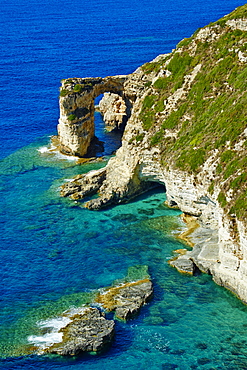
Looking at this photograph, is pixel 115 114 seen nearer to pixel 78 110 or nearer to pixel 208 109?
pixel 78 110

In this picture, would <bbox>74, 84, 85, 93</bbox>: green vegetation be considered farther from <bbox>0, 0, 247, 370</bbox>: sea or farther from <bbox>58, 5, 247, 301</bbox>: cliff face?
<bbox>58, 5, 247, 301</bbox>: cliff face

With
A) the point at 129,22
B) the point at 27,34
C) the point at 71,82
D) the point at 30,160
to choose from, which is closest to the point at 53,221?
the point at 30,160

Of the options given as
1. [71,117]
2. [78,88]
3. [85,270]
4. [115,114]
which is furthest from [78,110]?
[85,270]

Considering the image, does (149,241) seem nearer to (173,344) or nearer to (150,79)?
(173,344)

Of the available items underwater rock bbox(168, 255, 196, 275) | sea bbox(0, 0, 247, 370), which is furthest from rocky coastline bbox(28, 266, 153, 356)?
underwater rock bbox(168, 255, 196, 275)

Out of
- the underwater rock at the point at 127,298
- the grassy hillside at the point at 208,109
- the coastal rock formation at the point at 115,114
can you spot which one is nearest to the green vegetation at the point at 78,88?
the grassy hillside at the point at 208,109

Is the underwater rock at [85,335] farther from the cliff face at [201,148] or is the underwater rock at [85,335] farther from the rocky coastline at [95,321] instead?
the cliff face at [201,148]
